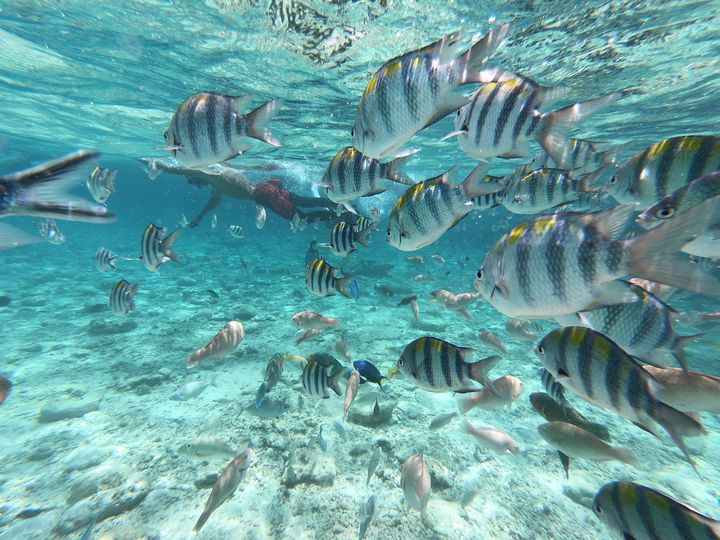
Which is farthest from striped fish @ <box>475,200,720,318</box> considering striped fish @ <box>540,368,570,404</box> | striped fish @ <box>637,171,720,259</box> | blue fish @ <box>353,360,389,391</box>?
blue fish @ <box>353,360,389,391</box>

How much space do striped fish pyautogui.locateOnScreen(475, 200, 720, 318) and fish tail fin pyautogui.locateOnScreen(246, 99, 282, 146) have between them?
6.77ft

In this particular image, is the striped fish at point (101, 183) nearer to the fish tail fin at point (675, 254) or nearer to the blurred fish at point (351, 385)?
the blurred fish at point (351, 385)

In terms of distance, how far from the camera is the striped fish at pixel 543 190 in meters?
4.06

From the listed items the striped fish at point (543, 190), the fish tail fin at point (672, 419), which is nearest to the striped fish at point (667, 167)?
the striped fish at point (543, 190)

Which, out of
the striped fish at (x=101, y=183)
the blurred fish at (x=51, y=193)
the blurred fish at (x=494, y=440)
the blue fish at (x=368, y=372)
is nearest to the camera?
the blurred fish at (x=51, y=193)

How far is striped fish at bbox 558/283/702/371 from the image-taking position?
2473mm

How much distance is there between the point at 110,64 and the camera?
1337cm

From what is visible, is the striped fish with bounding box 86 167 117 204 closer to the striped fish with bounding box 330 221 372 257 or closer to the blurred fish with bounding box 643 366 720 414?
the striped fish with bounding box 330 221 372 257

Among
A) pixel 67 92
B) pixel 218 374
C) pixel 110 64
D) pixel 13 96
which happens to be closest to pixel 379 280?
pixel 218 374

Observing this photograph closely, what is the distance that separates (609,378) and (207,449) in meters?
4.78

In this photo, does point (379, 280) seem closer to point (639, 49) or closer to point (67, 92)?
point (639, 49)

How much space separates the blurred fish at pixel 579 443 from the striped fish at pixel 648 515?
88cm

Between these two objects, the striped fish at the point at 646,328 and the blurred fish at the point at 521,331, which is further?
the blurred fish at the point at 521,331

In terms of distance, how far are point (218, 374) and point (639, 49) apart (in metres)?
15.6
